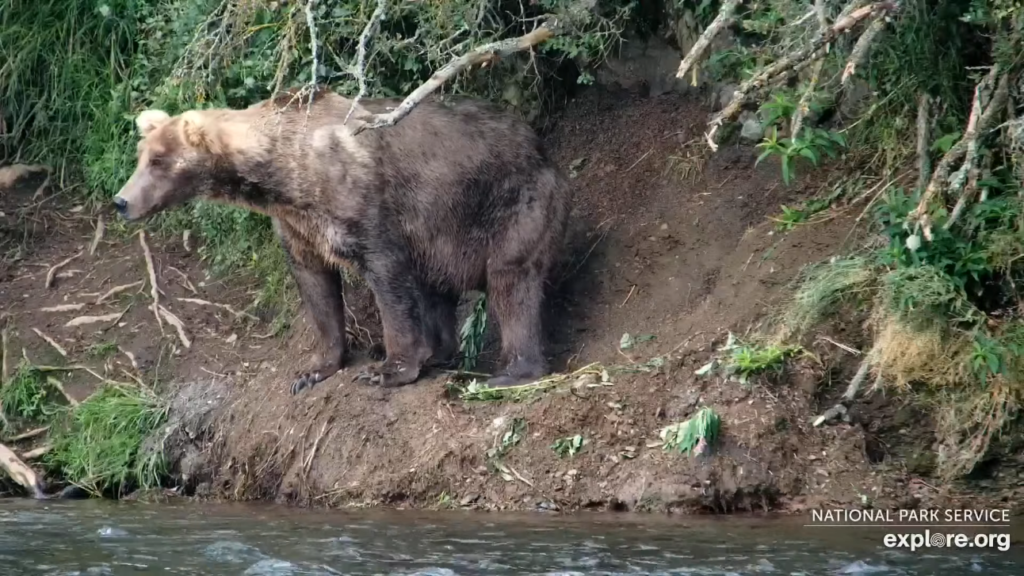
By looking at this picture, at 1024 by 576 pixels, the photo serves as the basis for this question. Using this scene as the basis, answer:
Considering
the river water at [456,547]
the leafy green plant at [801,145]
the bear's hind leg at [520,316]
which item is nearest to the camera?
the river water at [456,547]

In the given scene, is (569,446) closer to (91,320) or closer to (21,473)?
(21,473)

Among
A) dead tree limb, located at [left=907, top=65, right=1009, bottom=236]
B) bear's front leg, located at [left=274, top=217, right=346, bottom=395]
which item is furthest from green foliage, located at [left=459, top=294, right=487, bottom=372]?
dead tree limb, located at [left=907, top=65, right=1009, bottom=236]

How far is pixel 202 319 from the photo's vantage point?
30.5 feet

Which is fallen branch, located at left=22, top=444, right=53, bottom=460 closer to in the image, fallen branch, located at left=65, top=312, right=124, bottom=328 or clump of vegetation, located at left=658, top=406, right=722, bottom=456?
fallen branch, located at left=65, top=312, right=124, bottom=328

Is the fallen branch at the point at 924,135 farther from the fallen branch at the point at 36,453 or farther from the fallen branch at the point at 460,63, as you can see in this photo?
the fallen branch at the point at 36,453

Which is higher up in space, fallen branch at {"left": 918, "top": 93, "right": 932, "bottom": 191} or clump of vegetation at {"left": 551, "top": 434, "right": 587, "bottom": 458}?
fallen branch at {"left": 918, "top": 93, "right": 932, "bottom": 191}

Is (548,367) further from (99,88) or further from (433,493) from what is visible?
(99,88)

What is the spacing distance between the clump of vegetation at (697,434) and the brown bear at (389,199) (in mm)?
1239

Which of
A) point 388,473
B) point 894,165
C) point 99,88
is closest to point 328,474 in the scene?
point 388,473

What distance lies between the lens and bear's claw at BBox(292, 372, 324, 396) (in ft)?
26.3

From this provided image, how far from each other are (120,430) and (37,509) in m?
0.95

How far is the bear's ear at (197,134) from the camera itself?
7.75 meters

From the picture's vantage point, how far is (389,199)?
7.80m

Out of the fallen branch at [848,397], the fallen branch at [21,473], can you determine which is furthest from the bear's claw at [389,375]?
the fallen branch at [848,397]
